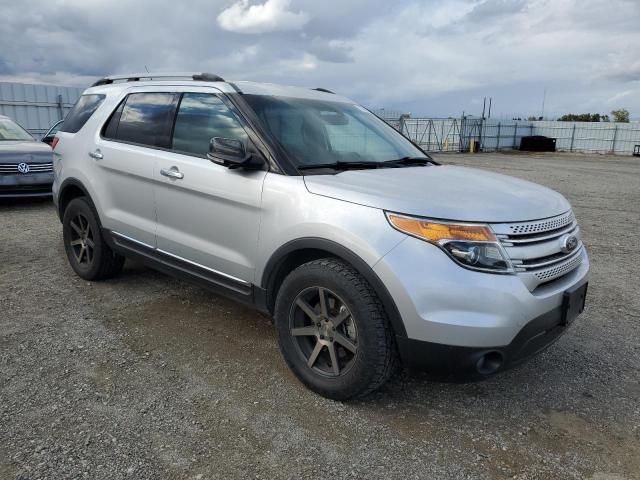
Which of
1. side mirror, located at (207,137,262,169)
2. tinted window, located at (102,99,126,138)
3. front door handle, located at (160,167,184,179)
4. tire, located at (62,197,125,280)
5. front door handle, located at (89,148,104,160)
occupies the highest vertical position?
tinted window, located at (102,99,126,138)

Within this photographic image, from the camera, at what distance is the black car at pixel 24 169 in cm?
838

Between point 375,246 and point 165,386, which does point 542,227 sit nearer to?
point 375,246

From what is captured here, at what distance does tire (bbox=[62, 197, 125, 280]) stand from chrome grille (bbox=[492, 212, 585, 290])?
3.44 meters

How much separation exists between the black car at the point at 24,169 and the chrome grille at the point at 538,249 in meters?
8.26

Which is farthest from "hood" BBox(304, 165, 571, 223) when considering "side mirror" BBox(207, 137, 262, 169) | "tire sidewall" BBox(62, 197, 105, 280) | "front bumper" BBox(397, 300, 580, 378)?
"tire sidewall" BBox(62, 197, 105, 280)

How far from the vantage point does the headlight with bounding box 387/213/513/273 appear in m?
2.50

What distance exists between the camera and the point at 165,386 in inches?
123

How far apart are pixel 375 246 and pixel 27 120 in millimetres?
17517

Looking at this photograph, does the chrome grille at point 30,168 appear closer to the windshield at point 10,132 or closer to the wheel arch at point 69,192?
the windshield at point 10,132

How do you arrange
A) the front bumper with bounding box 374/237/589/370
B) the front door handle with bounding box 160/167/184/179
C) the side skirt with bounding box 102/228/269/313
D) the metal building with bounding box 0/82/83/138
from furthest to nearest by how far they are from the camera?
the metal building with bounding box 0/82/83/138 → the front door handle with bounding box 160/167/184/179 → the side skirt with bounding box 102/228/269/313 → the front bumper with bounding box 374/237/589/370

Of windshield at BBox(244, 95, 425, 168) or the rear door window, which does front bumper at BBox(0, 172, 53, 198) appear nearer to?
the rear door window

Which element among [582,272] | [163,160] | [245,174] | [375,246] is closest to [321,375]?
[375,246]

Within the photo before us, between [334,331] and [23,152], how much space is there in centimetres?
771

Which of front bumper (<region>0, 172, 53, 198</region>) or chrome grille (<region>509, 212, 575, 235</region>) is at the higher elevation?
chrome grille (<region>509, 212, 575, 235</region>)
